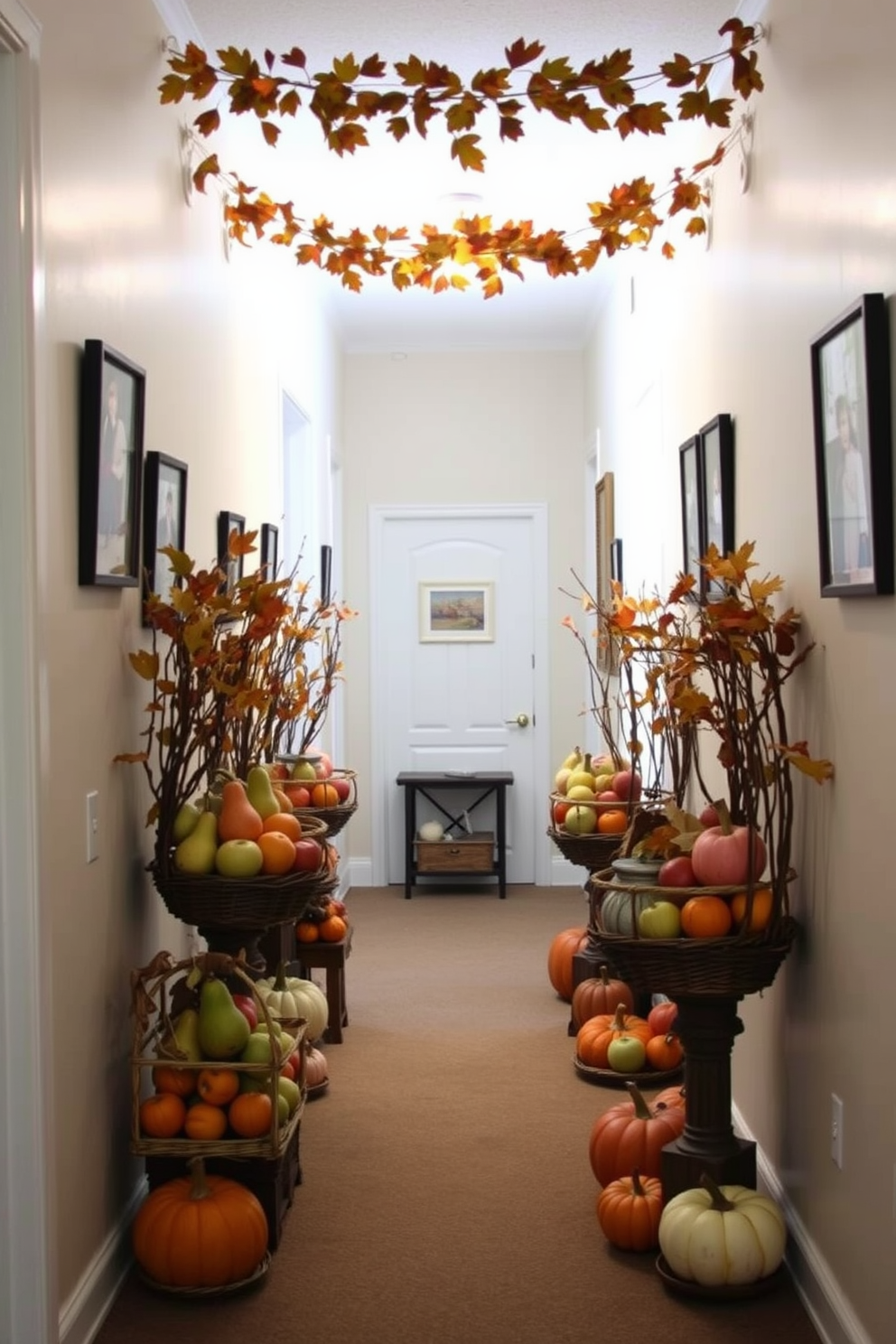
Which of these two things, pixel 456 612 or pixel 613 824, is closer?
pixel 613 824

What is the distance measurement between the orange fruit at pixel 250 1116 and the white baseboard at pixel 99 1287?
333mm

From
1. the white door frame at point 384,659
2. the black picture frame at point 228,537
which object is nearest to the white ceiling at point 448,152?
the white door frame at point 384,659

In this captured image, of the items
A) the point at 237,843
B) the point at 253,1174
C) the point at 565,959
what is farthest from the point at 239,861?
the point at 565,959

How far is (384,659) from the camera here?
7859 millimetres

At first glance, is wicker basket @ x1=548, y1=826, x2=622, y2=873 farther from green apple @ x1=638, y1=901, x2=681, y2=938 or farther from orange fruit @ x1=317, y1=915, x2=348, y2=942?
green apple @ x1=638, y1=901, x2=681, y2=938

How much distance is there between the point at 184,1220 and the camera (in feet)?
9.42

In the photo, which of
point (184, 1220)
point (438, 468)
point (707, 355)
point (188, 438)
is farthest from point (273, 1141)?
point (438, 468)

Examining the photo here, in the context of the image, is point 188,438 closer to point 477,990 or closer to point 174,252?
point 174,252

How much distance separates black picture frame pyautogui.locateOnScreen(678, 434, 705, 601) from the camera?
4.03 m

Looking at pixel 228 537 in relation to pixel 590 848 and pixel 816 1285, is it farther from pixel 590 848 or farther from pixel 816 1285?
pixel 816 1285

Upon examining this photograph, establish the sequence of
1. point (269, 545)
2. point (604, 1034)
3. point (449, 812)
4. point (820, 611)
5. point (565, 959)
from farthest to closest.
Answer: point (449, 812)
point (565, 959)
point (269, 545)
point (604, 1034)
point (820, 611)

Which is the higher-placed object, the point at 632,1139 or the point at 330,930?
the point at 330,930

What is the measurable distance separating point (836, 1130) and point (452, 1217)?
1049 millimetres

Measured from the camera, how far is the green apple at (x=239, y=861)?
10.3ft
